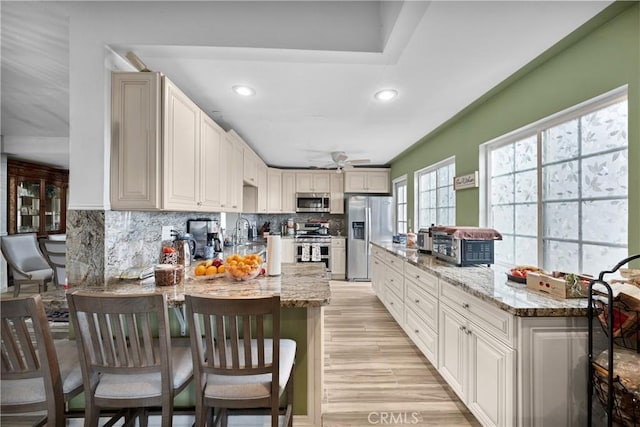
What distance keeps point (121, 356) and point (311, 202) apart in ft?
16.9

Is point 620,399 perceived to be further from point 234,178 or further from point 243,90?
point 234,178

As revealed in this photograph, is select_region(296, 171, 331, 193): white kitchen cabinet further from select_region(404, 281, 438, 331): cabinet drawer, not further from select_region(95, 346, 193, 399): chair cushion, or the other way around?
select_region(95, 346, 193, 399): chair cushion

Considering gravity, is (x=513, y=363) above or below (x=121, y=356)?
below

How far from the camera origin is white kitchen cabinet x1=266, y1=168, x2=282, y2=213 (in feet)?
19.6

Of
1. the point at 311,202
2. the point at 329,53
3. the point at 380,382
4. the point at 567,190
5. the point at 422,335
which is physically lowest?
the point at 380,382

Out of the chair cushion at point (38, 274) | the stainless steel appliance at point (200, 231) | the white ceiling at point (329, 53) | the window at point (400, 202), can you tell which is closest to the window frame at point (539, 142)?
the white ceiling at point (329, 53)

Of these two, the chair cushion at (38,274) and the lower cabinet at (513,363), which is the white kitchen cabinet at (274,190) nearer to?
the chair cushion at (38,274)

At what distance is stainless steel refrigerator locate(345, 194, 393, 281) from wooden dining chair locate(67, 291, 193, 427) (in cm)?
473

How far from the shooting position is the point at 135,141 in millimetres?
1871

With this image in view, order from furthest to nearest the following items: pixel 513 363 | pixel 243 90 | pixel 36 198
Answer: pixel 36 198 → pixel 243 90 → pixel 513 363

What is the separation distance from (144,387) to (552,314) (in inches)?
73.3

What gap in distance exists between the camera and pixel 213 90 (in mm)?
2531

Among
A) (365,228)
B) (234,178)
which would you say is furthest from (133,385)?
(365,228)

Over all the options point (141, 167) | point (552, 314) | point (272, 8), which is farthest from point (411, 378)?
point (272, 8)
